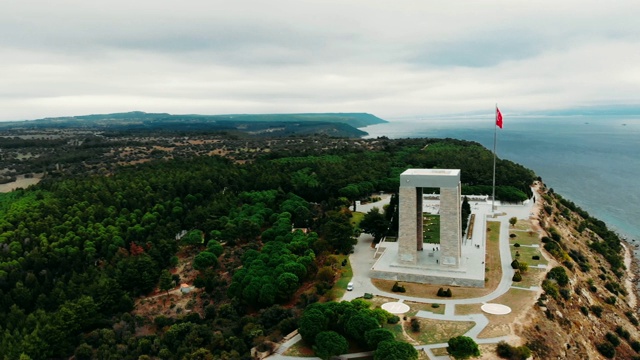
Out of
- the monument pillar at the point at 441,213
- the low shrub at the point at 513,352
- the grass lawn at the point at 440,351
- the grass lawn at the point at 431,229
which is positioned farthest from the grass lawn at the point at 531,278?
the grass lawn at the point at 440,351

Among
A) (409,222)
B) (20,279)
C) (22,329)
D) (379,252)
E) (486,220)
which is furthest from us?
(486,220)

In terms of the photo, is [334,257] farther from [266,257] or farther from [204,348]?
[204,348]

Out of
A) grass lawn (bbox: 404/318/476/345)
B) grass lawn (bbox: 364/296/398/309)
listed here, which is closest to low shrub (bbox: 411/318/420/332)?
grass lawn (bbox: 404/318/476/345)

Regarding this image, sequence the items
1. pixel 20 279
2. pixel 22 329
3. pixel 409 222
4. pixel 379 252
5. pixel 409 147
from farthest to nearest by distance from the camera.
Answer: pixel 409 147 < pixel 379 252 < pixel 20 279 < pixel 409 222 < pixel 22 329

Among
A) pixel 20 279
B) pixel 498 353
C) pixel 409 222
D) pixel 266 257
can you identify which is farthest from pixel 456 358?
pixel 20 279

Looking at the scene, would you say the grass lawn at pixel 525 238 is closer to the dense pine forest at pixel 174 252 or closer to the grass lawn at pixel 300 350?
the dense pine forest at pixel 174 252

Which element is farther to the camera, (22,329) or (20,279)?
(20,279)

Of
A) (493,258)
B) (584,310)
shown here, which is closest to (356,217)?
(493,258)

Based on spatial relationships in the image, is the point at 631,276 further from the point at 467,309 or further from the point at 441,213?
the point at 467,309
